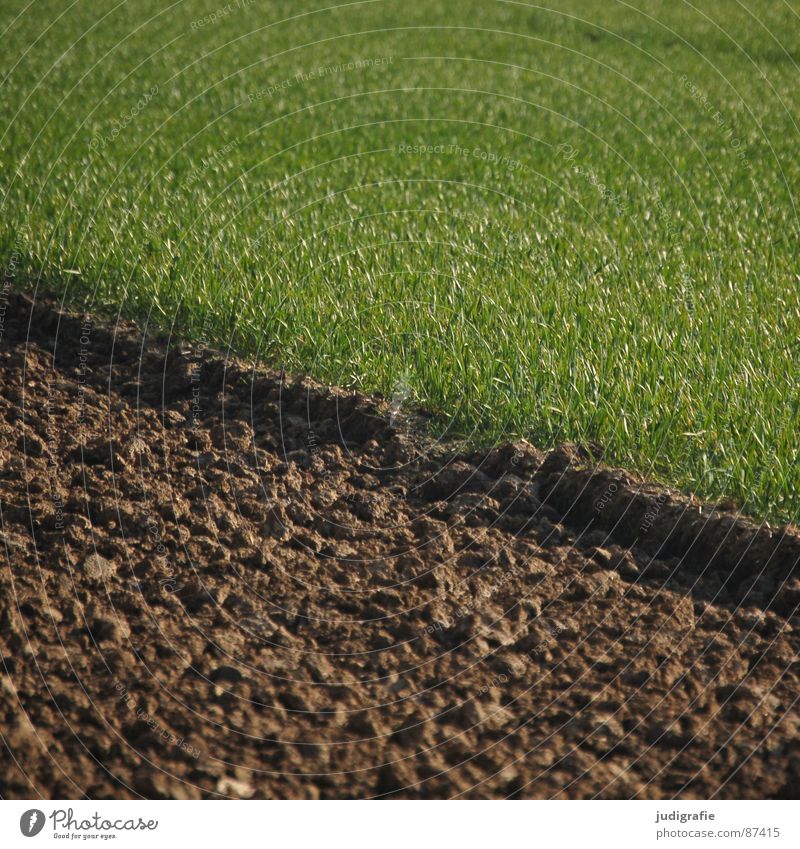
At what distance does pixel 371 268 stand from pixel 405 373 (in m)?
1.15

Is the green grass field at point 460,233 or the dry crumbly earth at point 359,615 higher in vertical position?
the green grass field at point 460,233

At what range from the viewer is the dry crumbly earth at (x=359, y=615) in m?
2.47

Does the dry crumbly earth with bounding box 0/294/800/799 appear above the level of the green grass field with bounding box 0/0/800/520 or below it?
below

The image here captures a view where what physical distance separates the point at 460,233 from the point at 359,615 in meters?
3.54

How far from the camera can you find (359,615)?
298 cm

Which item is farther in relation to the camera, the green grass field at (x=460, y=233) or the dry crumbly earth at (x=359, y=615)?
the green grass field at (x=460, y=233)

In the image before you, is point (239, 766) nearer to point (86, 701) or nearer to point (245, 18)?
point (86, 701)

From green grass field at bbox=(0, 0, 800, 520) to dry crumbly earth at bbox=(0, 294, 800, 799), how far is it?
0.35 metres

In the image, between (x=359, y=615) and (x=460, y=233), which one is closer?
(x=359, y=615)

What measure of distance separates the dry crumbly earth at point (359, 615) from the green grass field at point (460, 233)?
1.16ft

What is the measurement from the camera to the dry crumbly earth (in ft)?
8.09

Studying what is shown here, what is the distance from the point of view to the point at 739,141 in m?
9.41

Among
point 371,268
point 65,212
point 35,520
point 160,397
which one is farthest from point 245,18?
point 35,520

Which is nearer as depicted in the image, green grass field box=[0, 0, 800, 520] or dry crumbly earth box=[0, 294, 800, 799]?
dry crumbly earth box=[0, 294, 800, 799]
